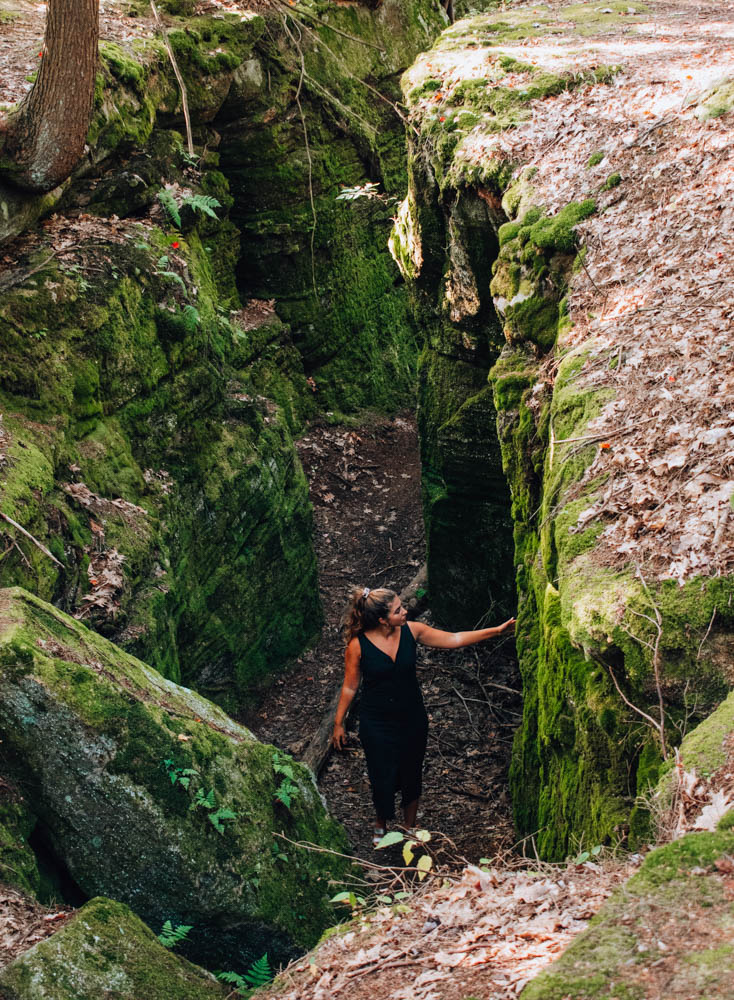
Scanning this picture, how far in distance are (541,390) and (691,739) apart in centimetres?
321

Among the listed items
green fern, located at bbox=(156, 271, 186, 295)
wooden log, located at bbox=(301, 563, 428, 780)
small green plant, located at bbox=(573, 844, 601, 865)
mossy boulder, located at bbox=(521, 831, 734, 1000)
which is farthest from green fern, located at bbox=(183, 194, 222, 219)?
mossy boulder, located at bbox=(521, 831, 734, 1000)

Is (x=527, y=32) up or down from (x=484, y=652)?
up

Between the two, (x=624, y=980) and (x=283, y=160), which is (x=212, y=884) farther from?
(x=283, y=160)

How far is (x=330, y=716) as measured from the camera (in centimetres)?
845

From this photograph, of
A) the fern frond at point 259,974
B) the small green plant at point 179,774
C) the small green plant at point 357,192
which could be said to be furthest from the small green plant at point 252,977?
the small green plant at point 357,192

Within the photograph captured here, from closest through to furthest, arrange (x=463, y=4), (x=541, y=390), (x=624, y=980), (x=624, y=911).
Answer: (x=624, y=980) → (x=624, y=911) → (x=541, y=390) → (x=463, y=4)

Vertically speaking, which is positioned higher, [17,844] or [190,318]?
[190,318]

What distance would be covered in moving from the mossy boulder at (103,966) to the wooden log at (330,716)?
11.6 ft

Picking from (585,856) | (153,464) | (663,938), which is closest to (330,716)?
(153,464)

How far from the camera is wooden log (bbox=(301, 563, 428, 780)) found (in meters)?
7.79

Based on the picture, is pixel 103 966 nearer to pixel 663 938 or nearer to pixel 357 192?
pixel 663 938

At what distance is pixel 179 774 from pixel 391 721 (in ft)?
6.10

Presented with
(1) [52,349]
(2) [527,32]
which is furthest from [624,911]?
(2) [527,32]

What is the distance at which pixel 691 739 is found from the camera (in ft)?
10.1
